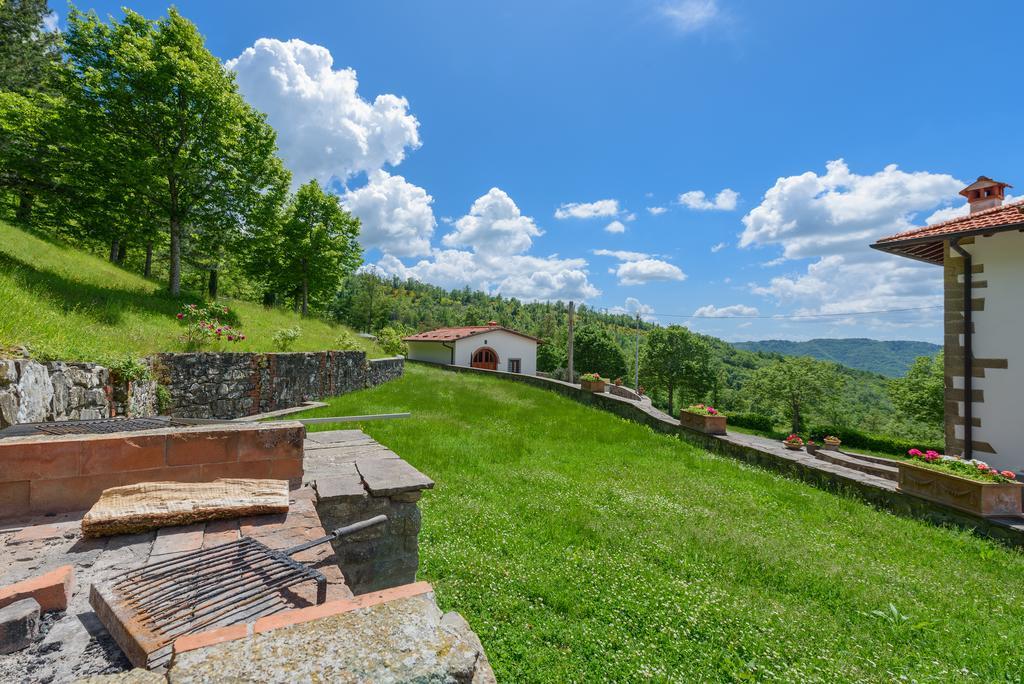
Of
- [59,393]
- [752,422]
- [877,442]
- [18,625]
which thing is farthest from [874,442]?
[59,393]

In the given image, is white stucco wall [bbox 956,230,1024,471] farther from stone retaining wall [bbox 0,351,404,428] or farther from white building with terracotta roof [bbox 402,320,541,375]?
white building with terracotta roof [bbox 402,320,541,375]

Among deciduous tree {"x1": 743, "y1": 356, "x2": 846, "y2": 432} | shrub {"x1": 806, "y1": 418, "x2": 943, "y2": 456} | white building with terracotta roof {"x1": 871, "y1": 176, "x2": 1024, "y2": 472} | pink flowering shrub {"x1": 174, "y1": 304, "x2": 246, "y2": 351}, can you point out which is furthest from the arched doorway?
deciduous tree {"x1": 743, "y1": 356, "x2": 846, "y2": 432}

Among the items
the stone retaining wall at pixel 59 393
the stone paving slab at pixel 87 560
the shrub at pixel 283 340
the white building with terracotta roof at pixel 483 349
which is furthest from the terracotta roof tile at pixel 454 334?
the stone paving slab at pixel 87 560

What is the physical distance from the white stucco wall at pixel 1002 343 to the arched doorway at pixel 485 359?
27873 mm

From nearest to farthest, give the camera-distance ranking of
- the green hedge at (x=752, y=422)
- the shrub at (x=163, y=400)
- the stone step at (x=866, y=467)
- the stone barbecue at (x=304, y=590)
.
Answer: the stone barbecue at (x=304, y=590) → the stone step at (x=866, y=467) → the shrub at (x=163, y=400) → the green hedge at (x=752, y=422)

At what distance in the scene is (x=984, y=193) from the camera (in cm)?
890

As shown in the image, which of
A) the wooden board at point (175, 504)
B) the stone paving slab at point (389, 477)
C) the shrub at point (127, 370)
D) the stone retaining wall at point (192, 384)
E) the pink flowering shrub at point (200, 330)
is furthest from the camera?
Answer: the pink flowering shrub at point (200, 330)

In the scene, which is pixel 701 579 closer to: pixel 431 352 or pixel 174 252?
pixel 174 252

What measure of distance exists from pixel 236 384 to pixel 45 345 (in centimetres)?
525

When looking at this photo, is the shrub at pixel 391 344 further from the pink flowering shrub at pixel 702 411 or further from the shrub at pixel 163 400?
the pink flowering shrub at pixel 702 411

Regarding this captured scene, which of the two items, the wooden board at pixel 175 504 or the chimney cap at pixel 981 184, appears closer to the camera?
the wooden board at pixel 175 504

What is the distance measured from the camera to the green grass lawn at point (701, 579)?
3086 millimetres

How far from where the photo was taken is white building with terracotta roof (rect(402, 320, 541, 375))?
3294cm

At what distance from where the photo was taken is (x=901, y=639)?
11.0 feet
